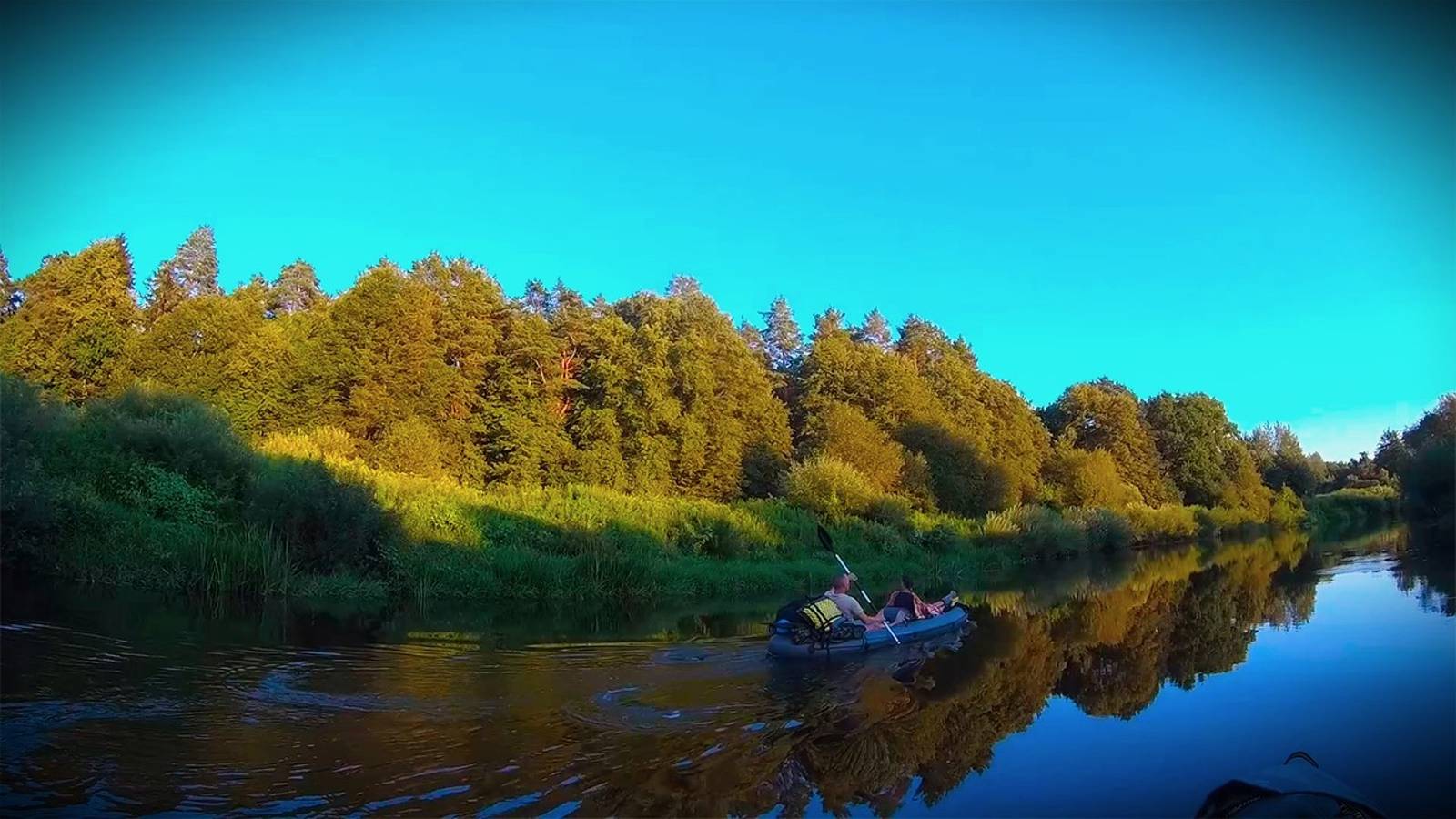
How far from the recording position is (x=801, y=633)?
11773 millimetres

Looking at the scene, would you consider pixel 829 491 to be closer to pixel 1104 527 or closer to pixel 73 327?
pixel 1104 527

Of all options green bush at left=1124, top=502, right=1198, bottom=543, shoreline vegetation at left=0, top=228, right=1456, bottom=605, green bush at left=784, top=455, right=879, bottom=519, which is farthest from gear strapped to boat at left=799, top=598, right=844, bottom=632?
green bush at left=1124, top=502, right=1198, bottom=543

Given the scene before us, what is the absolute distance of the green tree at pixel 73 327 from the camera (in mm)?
35625

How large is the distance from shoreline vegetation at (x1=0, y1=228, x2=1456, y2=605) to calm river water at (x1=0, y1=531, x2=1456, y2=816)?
334 centimetres

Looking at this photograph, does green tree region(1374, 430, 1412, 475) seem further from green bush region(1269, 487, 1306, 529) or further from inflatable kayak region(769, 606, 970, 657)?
inflatable kayak region(769, 606, 970, 657)

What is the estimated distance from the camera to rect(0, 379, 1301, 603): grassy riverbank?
667 inches

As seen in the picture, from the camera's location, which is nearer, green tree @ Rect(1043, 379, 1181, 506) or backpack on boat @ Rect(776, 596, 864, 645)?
backpack on boat @ Rect(776, 596, 864, 645)

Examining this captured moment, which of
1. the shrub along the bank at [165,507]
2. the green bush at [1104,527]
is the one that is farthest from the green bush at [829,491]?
the shrub along the bank at [165,507]

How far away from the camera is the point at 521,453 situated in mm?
38062

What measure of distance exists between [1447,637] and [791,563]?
15.5m

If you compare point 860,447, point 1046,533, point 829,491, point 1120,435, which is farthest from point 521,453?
point 1120,435

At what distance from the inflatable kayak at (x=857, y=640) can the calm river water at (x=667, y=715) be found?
238 millimetres

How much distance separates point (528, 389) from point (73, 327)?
19.0m

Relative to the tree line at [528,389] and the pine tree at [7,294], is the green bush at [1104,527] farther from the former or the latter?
the pine tree at [7,294]
